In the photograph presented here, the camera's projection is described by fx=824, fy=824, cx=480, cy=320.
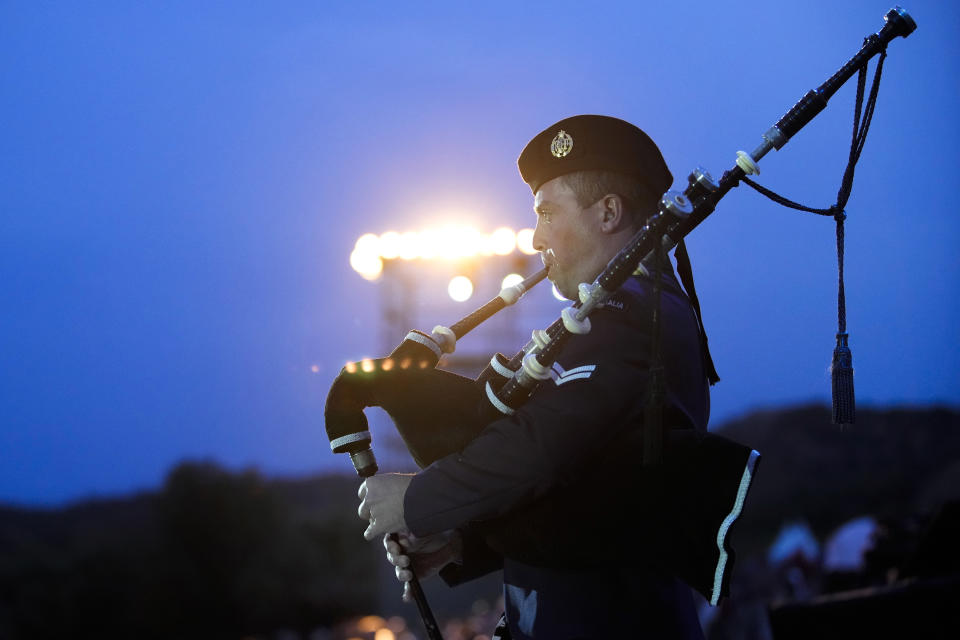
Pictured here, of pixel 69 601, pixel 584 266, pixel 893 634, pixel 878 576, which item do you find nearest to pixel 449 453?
pixel 584 266

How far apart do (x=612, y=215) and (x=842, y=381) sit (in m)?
0.71

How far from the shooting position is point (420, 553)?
2273 millimetres

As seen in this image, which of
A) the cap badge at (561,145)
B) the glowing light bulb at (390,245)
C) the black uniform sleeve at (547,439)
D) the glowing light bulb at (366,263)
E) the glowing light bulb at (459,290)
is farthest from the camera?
the glowing light bulb at (390,245)

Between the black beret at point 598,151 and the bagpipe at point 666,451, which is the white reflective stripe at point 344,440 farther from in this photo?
the black beret at point 598,151

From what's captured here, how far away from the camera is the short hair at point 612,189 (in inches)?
87.2

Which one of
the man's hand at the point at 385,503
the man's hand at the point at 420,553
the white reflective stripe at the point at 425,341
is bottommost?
the man's hand at the point at 420,553

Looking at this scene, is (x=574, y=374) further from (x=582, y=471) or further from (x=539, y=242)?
(x=539, y=242)

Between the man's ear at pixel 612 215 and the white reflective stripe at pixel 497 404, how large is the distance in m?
0.52

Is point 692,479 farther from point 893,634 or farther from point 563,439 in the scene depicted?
point 893,634

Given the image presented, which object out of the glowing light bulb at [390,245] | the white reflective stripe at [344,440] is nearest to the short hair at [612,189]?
the white reflective stripe at [344,440]

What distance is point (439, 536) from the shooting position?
88.1 inches

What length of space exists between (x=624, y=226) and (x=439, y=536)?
97 centimetres

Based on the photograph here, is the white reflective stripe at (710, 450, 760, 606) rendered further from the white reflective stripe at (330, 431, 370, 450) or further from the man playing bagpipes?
the white reflective stripe at (330, 431, 370, 450)

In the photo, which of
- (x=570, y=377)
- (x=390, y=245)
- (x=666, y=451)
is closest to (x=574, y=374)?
(x=570, y=377)
